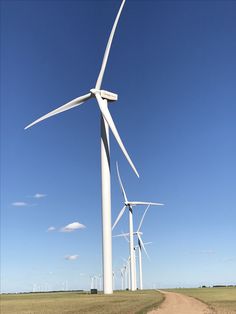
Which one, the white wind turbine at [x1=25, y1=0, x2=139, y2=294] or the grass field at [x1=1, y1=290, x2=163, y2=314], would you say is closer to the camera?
the grass field at [x1=1, y1=290, x2=163, y2=314]

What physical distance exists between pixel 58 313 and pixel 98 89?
41.6 metres

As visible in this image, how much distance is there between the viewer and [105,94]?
240ft

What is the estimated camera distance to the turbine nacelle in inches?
2844

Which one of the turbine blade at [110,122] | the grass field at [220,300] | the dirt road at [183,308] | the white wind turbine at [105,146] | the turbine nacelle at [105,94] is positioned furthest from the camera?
the turbine nacelle at [105,94]

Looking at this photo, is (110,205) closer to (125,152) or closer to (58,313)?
(125,152)

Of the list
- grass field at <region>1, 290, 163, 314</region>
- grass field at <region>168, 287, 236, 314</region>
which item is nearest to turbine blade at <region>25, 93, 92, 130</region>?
grass field at <region>1, 290, 163, 314</region>

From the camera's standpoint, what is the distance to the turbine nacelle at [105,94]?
237ft

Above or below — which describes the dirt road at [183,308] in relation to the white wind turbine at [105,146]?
below

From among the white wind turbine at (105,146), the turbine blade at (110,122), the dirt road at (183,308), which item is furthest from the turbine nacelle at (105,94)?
the dirt road at (183,308)

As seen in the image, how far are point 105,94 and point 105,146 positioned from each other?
930cm

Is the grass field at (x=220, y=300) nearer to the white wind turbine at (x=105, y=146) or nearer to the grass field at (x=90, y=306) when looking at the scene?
the grass field at (x=90, y=306)

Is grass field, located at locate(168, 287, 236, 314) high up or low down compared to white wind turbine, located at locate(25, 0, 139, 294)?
down

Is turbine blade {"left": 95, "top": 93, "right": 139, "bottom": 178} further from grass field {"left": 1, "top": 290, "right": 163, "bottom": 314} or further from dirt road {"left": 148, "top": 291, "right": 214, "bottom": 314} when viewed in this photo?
dirt road {"left": 148, "top": 291, "right": 214, "bottom": 314}

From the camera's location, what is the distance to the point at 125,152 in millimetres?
61031
